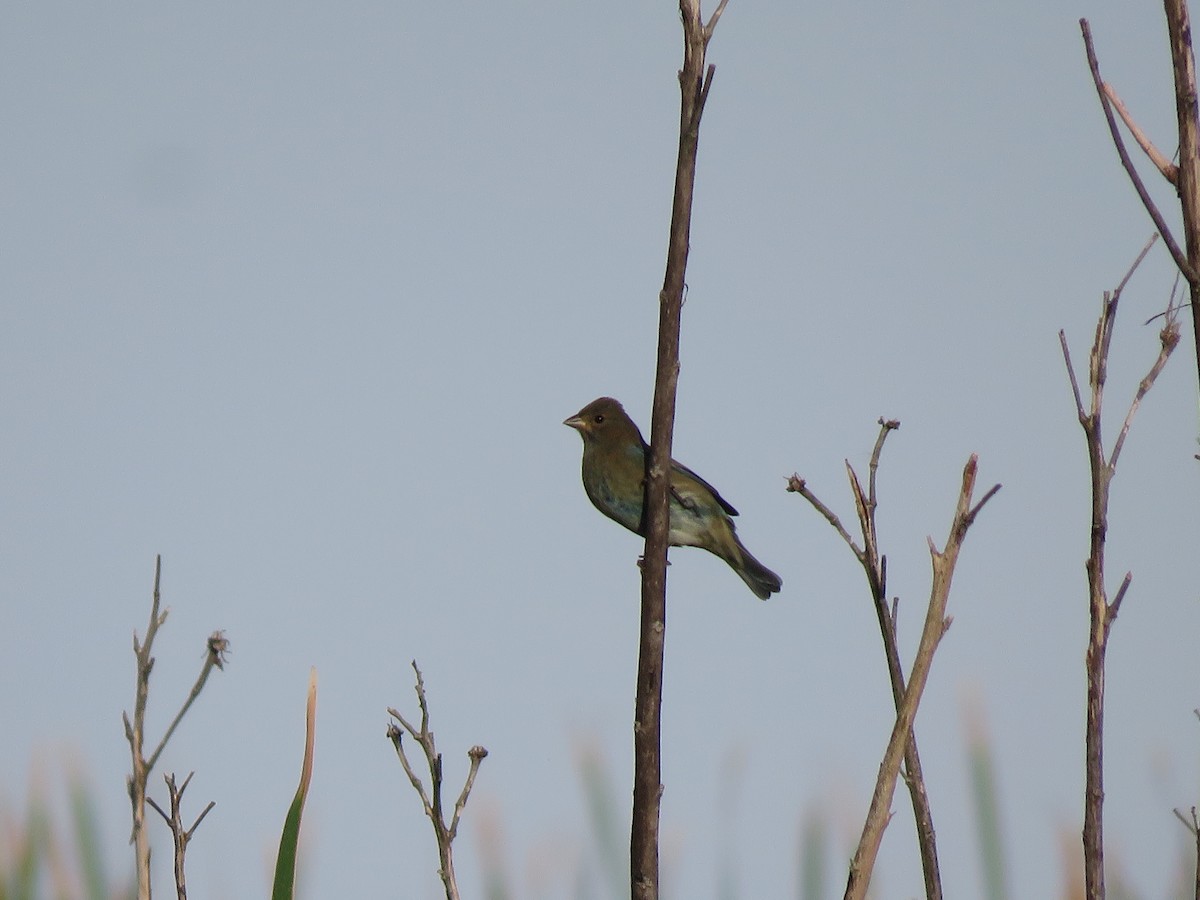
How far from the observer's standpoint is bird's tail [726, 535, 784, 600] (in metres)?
6.82

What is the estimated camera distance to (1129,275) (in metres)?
2.48

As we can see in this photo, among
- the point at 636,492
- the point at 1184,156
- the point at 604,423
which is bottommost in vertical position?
the point at 1184,156

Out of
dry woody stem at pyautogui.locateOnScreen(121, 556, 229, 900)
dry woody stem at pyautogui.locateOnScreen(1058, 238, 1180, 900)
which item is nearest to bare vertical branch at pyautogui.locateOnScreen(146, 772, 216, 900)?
dry woody stem at pyautogui.locateOnScreen(121, 556, 229, 900)

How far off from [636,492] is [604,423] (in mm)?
422

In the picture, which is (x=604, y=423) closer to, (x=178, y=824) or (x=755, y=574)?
(x=755, y=574)

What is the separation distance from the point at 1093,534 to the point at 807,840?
122 centimetres

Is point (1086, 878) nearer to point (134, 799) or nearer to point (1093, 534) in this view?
point (1093, 534)

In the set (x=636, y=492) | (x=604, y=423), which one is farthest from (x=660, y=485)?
(x=604, y=423)

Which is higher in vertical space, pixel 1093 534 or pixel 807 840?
pixel 1093 534

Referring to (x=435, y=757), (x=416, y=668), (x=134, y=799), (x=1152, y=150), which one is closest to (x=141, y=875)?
(x=134, y=799)

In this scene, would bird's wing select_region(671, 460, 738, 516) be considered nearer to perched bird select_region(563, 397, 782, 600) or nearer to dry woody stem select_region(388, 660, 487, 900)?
perched bird select_region(563, 397, 782, 600)

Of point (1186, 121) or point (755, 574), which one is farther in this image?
point (755, 574)

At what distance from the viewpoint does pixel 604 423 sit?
6645mm

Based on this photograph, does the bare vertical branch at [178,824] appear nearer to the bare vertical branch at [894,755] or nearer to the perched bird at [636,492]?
the bare vertical branch at [894,755]
